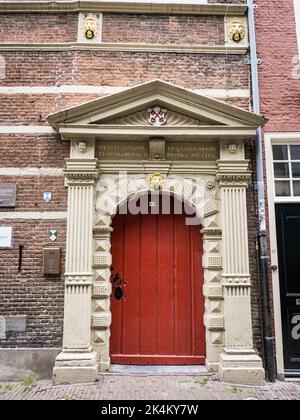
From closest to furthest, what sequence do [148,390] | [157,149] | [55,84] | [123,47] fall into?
[148,390] → [157,149] → [55,84] → [123,47]

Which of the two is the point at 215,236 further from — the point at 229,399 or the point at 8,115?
the point at 8,115

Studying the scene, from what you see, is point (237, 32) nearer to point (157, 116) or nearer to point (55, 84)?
point (157, 116)

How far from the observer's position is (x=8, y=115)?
652 centimetres

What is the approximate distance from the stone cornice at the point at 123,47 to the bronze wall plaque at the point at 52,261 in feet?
11.7

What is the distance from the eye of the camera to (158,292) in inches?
251

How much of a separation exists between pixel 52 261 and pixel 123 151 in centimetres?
215

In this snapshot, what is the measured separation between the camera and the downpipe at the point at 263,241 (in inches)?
234

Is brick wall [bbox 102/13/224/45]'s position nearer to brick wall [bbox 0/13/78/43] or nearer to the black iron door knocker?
brick wall [bbox 0/13/78/43]

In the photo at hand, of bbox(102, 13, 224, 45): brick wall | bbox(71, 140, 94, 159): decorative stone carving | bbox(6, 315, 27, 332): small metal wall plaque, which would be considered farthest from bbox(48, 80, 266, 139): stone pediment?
bbox(6, 315, 27, 332): small metal wall plaque

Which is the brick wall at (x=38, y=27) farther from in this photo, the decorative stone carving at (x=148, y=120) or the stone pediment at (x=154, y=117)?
the decorative stone carving at (x=148, y=120)

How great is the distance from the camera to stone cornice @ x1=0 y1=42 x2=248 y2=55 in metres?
6.70

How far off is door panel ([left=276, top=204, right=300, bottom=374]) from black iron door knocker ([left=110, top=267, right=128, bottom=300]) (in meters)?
2.62

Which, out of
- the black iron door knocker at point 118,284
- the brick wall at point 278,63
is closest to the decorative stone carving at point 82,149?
the black iron door knocker at point 118,284

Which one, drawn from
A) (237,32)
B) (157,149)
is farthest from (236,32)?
(157,149)
